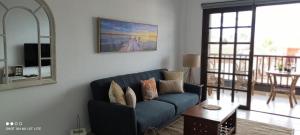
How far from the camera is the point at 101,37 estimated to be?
320 centimetres

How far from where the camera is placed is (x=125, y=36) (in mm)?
3621

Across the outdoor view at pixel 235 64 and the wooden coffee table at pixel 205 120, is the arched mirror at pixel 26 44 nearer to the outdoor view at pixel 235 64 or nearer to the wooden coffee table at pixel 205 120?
the wooden coffee table at pixel 205 120

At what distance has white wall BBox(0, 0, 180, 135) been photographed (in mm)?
2451

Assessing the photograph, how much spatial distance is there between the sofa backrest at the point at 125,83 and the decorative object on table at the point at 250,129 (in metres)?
0.65

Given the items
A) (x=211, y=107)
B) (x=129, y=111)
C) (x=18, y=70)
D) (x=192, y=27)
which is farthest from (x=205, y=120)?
(x=192, y=27)

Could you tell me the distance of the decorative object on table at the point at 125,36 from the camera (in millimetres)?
3232

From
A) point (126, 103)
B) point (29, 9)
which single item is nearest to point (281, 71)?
point (126, 103)

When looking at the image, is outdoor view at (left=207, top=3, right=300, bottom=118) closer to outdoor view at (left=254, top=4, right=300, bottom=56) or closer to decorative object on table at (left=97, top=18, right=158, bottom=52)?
decorative object on table at (left=97, top=18, right=158, bottom=52)

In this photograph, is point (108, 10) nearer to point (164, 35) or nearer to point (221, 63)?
point (164, 35)

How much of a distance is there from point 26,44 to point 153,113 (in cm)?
167

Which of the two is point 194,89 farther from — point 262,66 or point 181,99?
point 262,66

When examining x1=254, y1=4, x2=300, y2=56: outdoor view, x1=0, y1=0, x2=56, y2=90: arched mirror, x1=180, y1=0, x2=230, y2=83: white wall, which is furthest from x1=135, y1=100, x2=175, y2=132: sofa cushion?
x1=254, y1=4, x2=300, y2=56: outdoor view

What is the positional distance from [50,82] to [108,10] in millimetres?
1330

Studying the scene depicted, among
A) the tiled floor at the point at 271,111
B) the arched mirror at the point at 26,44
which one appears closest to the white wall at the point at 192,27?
the tiled floor at the point at 271,111
